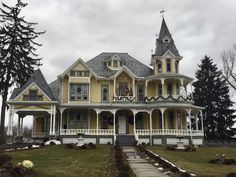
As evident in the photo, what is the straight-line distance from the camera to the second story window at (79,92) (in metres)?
38.0

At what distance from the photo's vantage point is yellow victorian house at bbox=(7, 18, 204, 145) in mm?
35688

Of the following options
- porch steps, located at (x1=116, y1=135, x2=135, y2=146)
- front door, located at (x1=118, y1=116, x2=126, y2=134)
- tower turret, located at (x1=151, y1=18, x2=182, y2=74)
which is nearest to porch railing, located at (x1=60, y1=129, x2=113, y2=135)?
porch steps, located at (x1=116, y1=135, x2=135, y2=146)

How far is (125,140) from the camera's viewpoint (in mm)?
35531

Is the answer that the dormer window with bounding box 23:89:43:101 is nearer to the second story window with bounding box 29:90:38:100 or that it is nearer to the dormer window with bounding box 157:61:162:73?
the second story window with bounding box 29:90:38:100

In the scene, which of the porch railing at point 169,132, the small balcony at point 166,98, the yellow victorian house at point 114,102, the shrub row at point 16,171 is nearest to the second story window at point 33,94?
the yellow victorian house at point 114,102

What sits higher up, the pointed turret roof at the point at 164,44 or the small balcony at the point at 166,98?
the pointed turret roof at the point at 164,44

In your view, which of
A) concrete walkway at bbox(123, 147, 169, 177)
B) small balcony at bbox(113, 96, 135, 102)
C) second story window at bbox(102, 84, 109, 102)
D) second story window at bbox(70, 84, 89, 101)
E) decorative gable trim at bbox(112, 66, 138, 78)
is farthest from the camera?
second story window at bbox(102, 84, 109, 102)

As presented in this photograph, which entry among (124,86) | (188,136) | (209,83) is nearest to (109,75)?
(124,86)

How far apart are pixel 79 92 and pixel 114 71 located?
17.8 ft

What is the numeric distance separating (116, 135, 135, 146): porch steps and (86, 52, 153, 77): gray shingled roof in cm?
817

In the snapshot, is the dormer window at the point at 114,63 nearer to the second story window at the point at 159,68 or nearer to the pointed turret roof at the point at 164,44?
the second story window at the point at 159,68

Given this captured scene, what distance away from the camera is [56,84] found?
41.2m

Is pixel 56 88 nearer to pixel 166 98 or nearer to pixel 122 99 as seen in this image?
pixel 122 99

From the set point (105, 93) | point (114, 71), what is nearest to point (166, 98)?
point (105, 93)
